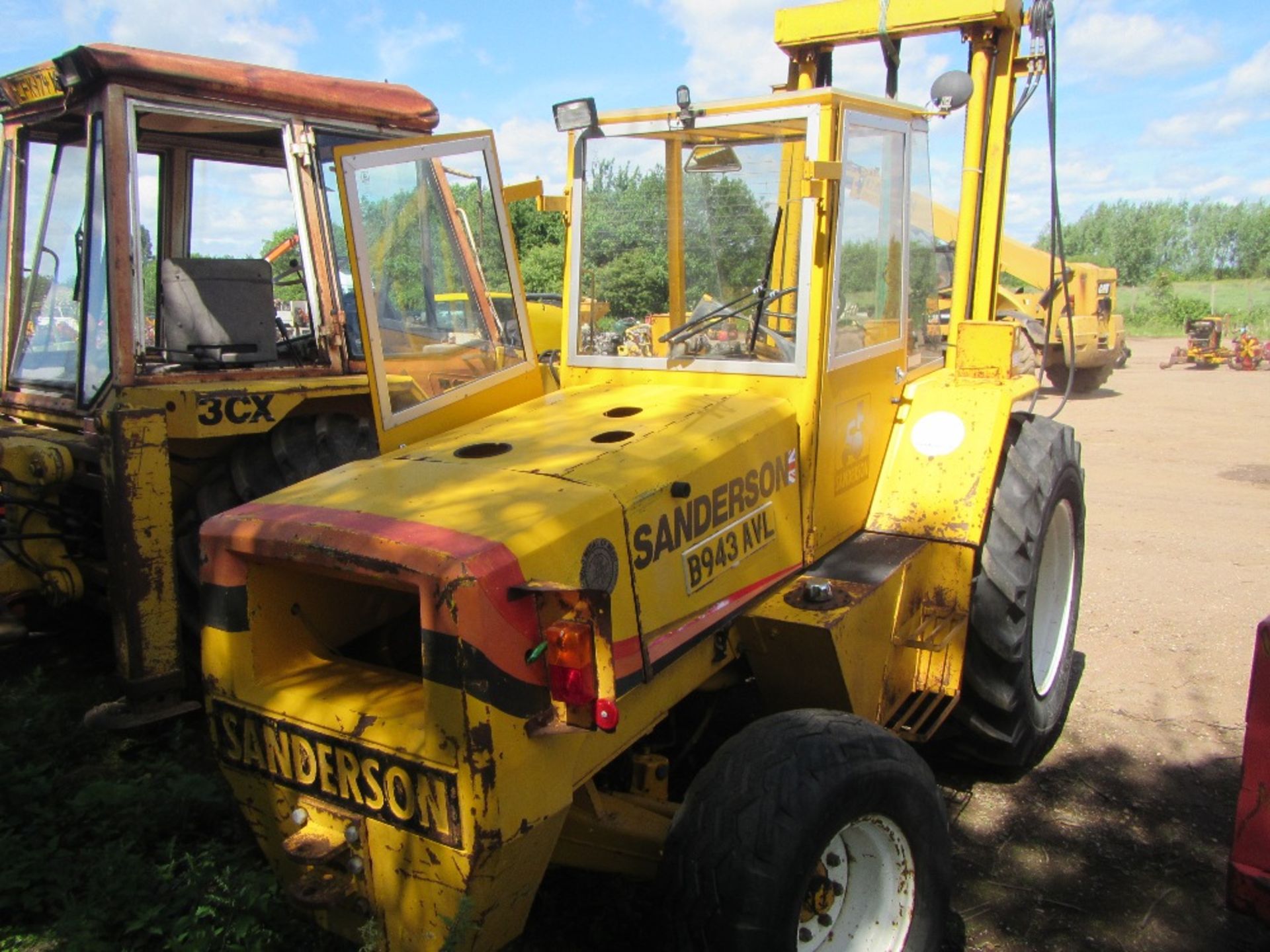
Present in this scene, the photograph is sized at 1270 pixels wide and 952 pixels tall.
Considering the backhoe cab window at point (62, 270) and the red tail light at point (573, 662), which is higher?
the backhoe cab window at point (62, 270)

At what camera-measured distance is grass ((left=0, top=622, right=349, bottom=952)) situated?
9.21ft

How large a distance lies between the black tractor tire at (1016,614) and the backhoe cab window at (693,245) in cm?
121

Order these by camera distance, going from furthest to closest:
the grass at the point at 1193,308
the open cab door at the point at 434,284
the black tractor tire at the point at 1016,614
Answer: the grass at the point at 1193,308 < the black tractor tire at the point at 1016,614 < the open cab door at the point at 434,284

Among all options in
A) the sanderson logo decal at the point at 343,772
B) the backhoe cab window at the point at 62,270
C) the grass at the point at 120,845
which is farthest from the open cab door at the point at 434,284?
the backhoe cab window at the point at 62,270

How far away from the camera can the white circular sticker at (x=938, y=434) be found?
3.80m

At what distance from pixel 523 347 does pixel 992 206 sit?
211cm

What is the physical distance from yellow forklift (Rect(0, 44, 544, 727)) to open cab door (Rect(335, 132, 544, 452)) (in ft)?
0.05

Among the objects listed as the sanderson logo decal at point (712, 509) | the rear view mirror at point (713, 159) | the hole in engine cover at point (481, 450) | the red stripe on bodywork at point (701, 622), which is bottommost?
the red stripe on bodywork at point (701, 622)

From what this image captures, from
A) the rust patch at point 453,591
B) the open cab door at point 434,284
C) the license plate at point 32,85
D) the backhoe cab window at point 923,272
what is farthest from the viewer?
the license plate at point 32,85

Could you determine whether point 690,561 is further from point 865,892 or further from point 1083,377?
point 1083,377

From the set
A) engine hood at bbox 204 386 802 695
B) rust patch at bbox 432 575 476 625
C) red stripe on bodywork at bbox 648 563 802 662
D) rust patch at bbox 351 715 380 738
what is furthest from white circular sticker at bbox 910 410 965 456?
rust patch at bbox 351 715 380 738

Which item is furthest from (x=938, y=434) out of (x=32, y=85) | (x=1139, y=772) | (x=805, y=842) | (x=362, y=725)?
(x=32, y=85)

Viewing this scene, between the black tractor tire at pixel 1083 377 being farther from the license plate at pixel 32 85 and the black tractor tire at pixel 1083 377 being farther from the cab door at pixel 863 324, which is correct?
the license plate at pixel 32 85

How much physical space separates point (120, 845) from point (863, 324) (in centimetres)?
299
